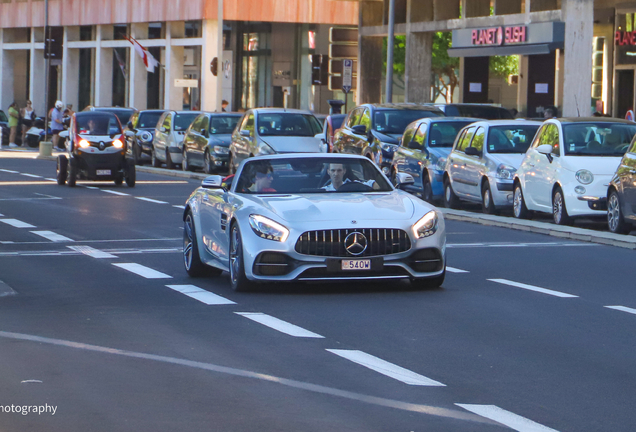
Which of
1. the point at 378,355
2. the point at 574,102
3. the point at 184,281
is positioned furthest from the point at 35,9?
the point at 378,355

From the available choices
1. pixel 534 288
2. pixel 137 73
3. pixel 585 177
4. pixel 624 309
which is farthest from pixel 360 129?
pixel 137 73

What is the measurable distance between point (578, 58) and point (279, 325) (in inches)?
1145

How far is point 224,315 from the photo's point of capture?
1045cm

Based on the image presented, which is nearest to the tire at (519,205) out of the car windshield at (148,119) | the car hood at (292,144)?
the car hood at (292,144)

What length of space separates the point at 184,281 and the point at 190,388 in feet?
18.0

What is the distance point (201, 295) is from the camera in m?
11.8

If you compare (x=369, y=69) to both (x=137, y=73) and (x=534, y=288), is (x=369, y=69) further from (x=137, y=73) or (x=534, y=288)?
(x=534, y=288)

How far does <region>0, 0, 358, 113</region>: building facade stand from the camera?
5988cm

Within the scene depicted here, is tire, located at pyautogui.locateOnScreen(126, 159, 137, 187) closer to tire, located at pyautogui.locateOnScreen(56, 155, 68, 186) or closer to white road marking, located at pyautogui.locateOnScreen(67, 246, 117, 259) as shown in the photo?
tire, located at pyautogui.locateOnScreen(56, 155, 68, 186)

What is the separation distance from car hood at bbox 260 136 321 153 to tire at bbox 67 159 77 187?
431 cm

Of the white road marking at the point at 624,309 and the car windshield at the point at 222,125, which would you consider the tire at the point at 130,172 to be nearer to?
the car windshield at the point at 222,125

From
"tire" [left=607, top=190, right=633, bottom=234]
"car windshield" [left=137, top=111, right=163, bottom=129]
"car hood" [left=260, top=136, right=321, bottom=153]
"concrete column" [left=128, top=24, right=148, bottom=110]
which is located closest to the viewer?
"tire" [left=607, top=190, right=633, bottom=234]

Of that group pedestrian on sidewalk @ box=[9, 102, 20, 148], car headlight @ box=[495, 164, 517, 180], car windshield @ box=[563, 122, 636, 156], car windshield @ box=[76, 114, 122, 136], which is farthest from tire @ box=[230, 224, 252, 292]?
pedestrian on sidewalk @ box=[9, 102, 20, 148]

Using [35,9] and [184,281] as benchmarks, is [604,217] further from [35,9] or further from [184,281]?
[35,9]
